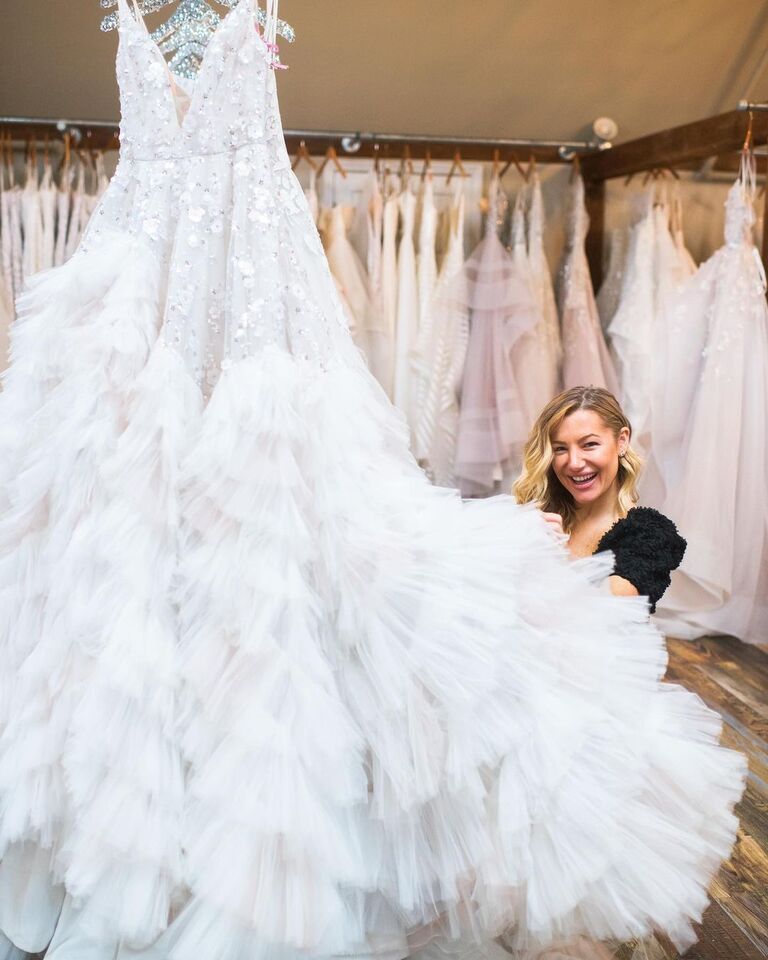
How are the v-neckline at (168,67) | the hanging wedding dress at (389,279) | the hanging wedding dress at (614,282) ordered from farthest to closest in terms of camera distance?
the hanging wedding dress at (614,282) → the hanging wedding dress at (389,279) → the v-neckline at (168,67)

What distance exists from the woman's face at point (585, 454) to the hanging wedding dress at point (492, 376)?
5.33 ft

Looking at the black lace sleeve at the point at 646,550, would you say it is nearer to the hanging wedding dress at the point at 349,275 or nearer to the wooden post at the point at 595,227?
→ the hanging wedding dress at the point at 349,275

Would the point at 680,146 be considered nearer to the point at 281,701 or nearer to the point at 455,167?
the point at 455,167

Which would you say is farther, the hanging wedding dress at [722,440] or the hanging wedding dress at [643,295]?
the hanging wedding dress at [643,295]

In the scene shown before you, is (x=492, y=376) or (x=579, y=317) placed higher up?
(x=579, y=317)

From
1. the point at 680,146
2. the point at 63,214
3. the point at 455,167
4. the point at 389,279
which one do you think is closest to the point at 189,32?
the point at 63,214

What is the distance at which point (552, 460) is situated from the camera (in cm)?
213

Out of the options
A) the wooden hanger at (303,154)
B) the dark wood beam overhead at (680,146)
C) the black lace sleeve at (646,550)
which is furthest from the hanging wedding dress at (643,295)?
the black lace sleeve at (646,550)

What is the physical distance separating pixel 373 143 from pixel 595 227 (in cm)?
108

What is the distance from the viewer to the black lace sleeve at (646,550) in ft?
6.12

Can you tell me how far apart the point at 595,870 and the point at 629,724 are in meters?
0.23

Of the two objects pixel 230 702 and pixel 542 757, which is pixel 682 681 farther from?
pixel 230 702

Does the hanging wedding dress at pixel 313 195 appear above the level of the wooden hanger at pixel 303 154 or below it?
→ below

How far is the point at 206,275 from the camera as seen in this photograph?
1560 millimetres
